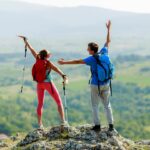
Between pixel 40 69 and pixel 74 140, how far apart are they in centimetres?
302

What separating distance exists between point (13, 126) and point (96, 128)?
164m

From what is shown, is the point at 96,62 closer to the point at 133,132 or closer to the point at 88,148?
the point at 88,148

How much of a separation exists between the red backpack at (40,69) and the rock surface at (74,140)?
6.73 feet

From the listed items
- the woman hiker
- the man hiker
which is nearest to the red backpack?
the woman hiker

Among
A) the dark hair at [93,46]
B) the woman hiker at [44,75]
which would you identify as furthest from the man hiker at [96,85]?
the woman hiker at [44,75]

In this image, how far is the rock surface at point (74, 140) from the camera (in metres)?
17.2

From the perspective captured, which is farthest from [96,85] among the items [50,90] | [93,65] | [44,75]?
[44,75]

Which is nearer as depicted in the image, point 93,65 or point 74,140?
point 93,65

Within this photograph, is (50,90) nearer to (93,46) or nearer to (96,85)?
(96,85)

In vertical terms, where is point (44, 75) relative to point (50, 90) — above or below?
above

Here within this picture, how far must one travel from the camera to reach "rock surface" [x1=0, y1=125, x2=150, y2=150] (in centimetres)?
1720

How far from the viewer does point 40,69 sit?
18562 millimetres

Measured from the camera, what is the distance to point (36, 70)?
1862cm

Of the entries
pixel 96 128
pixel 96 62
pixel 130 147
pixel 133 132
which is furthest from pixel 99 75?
pixel 133 132
